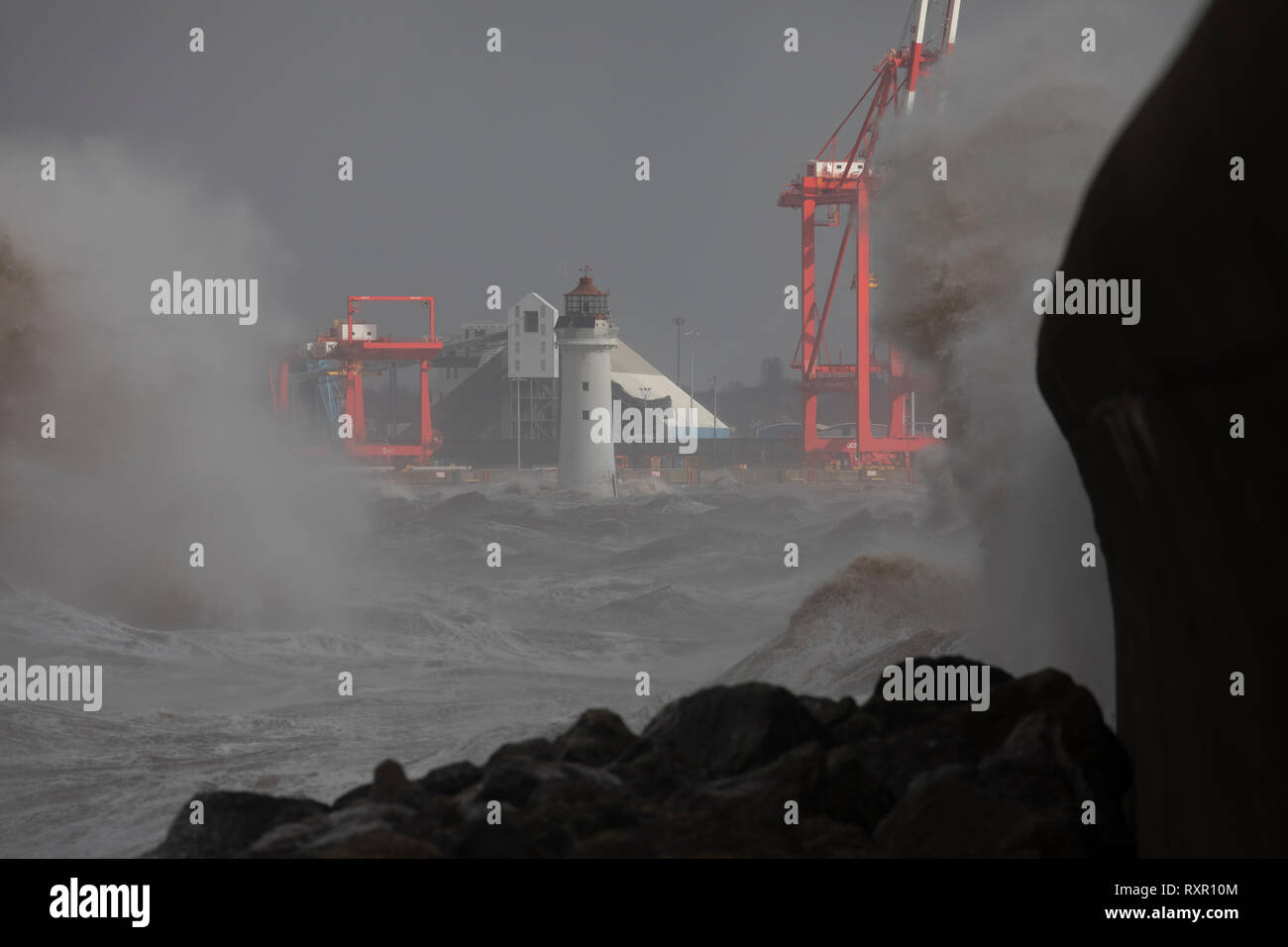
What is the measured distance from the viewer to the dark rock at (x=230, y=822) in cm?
614

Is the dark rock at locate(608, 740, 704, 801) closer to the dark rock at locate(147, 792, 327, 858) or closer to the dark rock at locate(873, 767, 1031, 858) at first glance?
the dark rock at locate(873, 767, 1031, 858)

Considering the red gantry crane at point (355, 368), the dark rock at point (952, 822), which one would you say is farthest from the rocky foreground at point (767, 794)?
the red gantry crane at point (355, 368)

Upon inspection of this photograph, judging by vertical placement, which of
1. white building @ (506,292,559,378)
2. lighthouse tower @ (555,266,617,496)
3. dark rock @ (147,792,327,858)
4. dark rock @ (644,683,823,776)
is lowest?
dark rock @ (147,792,327,858)

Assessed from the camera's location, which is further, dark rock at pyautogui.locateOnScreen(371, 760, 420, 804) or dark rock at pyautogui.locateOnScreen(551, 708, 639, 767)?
dark rock at pyautogui.locateOnScreen(551, 708, 639, 767)

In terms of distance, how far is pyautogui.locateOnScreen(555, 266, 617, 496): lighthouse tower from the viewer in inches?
1770

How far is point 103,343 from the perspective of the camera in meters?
26.1

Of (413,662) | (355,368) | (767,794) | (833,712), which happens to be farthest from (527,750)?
(355,368)

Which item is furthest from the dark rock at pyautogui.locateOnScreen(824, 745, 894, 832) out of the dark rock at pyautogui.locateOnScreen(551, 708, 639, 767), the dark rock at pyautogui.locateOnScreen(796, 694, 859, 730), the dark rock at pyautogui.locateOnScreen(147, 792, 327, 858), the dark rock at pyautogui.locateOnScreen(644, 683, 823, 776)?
the dark rock at pyautogui.locateOnScreen(147, 792, 327, 858)

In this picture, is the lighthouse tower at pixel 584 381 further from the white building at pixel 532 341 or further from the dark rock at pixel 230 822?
the dark rock at pixel 230 822

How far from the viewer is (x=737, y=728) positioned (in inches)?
233

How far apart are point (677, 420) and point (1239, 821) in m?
80.5

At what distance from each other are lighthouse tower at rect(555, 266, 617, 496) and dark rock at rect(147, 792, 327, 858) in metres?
38.8

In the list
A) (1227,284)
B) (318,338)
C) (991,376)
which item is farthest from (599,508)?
(1227,284)

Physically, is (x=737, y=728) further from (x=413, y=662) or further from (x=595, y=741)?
(x=413, y=662)
